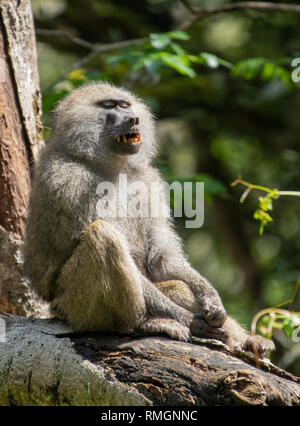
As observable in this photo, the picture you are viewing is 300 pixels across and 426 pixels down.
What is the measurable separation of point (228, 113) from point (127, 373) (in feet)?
20.6

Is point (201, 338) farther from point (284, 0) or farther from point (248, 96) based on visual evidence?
point (284, 0)

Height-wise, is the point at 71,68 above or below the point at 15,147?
above

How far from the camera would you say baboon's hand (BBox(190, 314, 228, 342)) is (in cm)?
440

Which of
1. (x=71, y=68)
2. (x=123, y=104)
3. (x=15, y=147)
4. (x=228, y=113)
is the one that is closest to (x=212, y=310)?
(x=123, y=104)

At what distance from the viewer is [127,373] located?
12.3 feet

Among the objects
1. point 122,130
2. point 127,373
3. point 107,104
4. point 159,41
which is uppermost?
point 159,41

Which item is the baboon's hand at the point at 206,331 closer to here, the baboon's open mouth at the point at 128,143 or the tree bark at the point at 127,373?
the tree bark at the point at 127,373

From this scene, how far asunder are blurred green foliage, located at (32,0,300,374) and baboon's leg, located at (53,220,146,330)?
14.9 ft

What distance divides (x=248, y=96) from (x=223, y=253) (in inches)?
110

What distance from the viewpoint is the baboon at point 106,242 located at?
417 cm

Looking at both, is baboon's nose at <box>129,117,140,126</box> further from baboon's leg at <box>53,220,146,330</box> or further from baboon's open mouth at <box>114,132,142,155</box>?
baboon's leg at <box>53,220,146,330</box>

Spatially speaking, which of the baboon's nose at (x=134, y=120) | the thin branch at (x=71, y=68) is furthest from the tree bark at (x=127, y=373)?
the thin branch at (x=71, y=68)

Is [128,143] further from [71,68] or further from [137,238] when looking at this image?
[71,68]

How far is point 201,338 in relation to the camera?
429 cm
